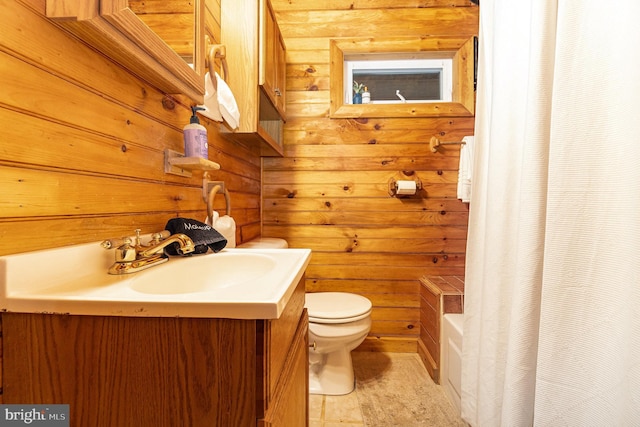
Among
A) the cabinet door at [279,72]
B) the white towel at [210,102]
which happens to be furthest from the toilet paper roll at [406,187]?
the white towel at [210,102]

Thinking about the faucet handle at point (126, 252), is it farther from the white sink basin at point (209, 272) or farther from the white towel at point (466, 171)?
the white towel at point (466, 171)

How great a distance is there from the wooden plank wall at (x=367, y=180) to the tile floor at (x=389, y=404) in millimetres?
296

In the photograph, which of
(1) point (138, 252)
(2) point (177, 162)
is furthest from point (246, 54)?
(1) point (138, 252)

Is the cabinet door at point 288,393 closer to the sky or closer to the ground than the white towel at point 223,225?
closer to the ground

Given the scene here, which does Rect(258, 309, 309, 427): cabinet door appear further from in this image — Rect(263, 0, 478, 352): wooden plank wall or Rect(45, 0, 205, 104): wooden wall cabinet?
Rect(263, 0, 478, 352): wooden plank wall

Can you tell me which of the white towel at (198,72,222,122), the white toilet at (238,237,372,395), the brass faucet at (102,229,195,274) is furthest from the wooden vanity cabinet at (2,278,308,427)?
the white toilet at (238,237,372,395)

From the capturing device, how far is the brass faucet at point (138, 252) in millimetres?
623

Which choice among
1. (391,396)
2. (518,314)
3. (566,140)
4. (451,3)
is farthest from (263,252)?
(451,3)

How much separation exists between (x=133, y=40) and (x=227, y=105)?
0.53 m

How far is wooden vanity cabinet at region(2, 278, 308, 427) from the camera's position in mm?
421

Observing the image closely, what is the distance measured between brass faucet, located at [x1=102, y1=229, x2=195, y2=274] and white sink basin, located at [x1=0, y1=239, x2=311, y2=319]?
0.02 meters

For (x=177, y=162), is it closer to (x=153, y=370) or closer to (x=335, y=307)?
(x=153, y=370)

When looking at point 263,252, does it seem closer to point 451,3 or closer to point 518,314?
point 518,314

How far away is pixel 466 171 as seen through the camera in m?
1.80
